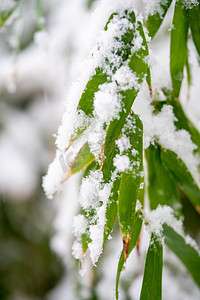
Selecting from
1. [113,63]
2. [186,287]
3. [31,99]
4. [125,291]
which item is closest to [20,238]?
[31,99]

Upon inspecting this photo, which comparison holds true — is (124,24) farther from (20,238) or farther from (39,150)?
(20,238)

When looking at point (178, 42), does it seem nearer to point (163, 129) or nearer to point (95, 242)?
point (163, 129)

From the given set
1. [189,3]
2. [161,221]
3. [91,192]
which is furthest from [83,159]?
[189,3]

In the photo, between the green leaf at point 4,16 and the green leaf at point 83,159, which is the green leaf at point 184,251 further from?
the green leaf at point 4,16

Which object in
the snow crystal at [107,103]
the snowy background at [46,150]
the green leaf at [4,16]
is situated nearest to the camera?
the snow crystal at [107,103]

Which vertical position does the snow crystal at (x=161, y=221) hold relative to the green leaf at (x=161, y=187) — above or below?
below

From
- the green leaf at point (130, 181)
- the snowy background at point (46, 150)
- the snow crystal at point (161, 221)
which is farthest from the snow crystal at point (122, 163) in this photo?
the snowy background at point (46, 150)
